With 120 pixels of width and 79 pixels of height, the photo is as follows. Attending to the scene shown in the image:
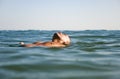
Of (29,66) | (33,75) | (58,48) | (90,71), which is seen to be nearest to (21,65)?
(29,66)

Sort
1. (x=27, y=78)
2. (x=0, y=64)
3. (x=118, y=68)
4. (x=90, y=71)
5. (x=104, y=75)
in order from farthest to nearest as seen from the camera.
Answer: (x=0, y=64) < (x=118, y=68) < (x=90, y=71) < (x=104, y=75) < (x=27, y=78)

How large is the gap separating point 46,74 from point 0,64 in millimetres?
1880

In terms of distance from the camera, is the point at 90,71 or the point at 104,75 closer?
the point at 104,75

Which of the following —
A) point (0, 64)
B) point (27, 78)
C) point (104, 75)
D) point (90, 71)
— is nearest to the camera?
point (27, 78)

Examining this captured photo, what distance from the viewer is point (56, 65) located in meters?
6.86

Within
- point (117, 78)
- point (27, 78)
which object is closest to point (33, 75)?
point (27, 78)

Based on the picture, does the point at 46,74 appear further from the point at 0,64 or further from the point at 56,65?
the point at 0,64

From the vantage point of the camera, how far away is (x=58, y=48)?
1107 cm

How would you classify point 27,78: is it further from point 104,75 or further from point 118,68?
point 118,68

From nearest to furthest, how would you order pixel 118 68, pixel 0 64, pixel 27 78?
pixel 27 78, pixel 118 68, pixel 0 64

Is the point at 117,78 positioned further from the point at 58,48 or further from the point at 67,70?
the point at 58,48

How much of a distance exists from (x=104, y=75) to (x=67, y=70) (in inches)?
40.1

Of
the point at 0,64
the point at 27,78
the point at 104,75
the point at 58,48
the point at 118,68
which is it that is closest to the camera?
the point at 27,78

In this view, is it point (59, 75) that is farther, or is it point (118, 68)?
point (118, 68)
